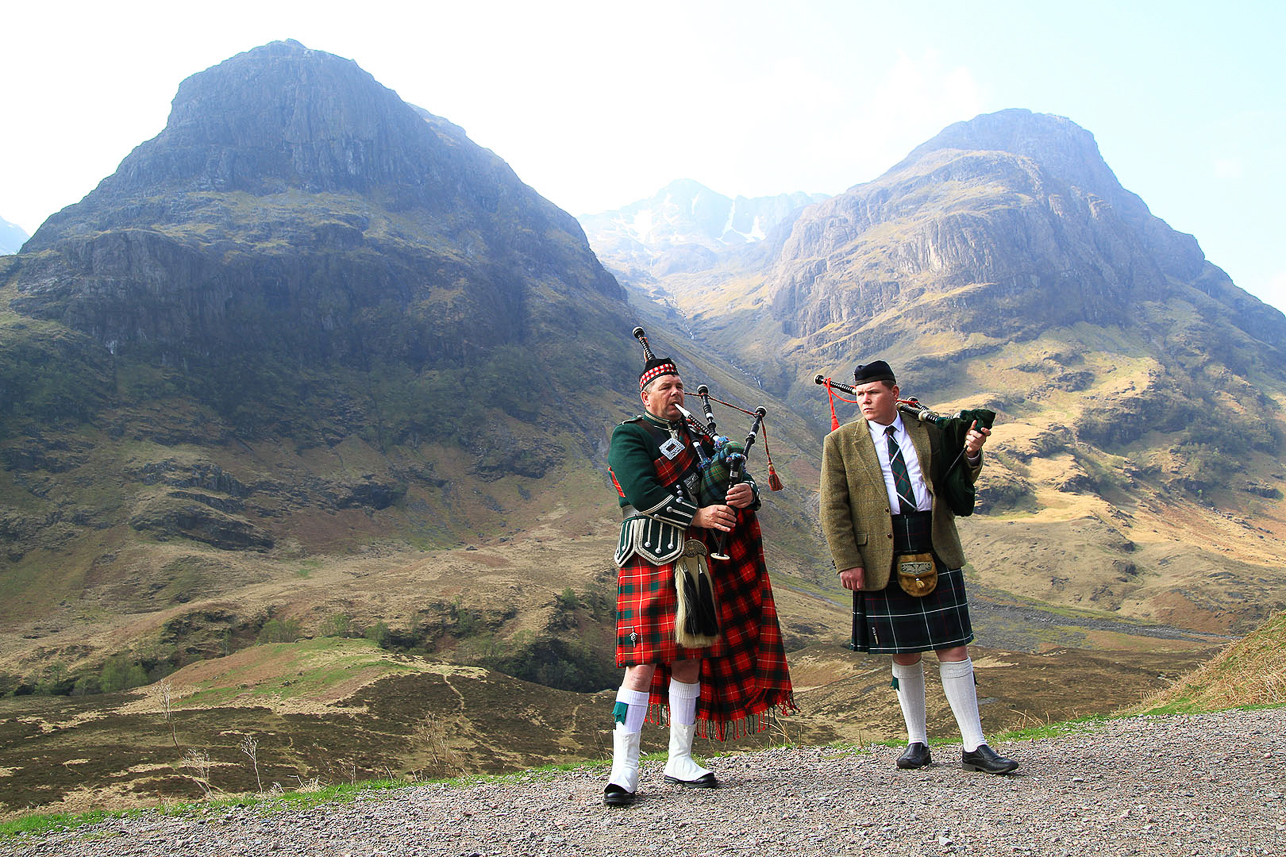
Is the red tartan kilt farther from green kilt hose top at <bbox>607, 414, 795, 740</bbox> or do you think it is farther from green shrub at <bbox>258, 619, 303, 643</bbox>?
green shrub at <bbox>258, 619, 303, 643</bbox>

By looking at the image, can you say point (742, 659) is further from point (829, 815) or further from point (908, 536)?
point (908, 536)

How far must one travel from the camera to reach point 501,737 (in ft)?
80.1

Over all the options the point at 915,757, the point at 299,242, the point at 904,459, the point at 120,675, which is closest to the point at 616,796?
the point at 915,757

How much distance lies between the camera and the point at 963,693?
4930 millimetres

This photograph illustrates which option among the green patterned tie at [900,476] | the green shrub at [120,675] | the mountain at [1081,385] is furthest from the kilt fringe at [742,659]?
the mountain at [1081,385]

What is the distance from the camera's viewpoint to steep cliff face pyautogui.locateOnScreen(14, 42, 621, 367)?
3425 inches

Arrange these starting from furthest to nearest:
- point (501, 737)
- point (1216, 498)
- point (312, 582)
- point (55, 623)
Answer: point (1216, 498)
point (312, 582)
point (55, 623)
point (501, 737)

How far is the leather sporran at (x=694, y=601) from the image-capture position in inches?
179

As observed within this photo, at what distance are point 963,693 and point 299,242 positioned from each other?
387 feet

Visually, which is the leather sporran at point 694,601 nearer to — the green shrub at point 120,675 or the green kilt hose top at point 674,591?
the green kilt hose top at point 674,591

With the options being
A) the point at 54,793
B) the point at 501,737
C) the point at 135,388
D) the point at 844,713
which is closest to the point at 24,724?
the point at 54,793

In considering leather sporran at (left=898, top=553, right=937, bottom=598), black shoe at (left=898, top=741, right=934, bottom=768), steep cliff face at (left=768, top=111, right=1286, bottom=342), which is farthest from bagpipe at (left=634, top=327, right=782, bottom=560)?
steep cliff face at (left=768, top=111, right=1286, bottom=342)

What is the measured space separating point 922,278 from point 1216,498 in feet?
274

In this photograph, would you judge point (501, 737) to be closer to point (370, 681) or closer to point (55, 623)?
point (370, 681)
